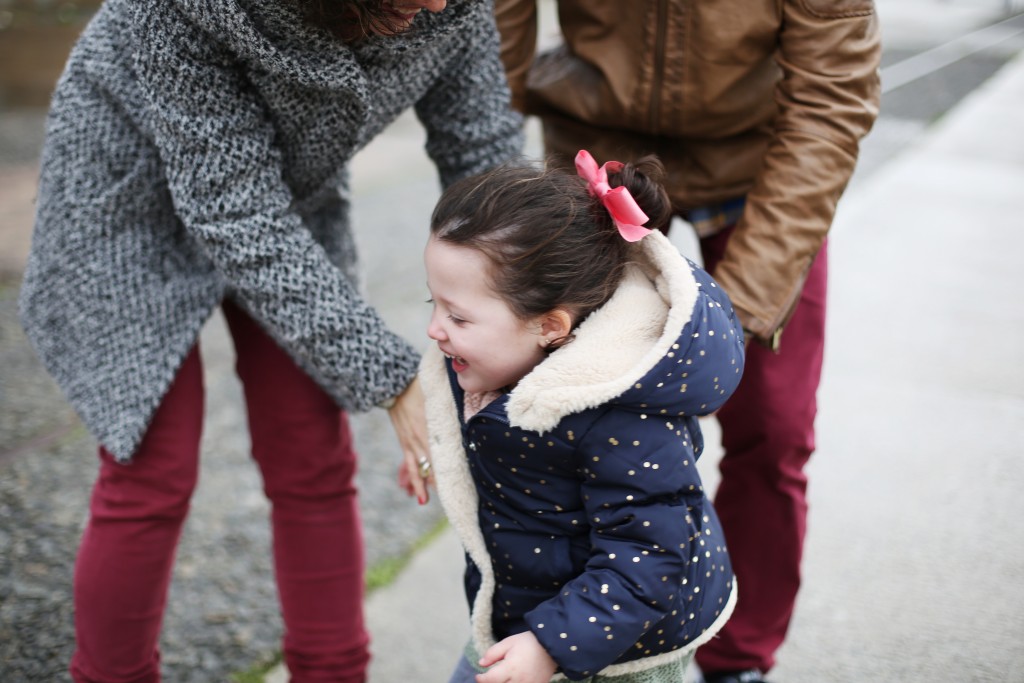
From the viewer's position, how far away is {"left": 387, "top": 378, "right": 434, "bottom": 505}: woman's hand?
1.81 m

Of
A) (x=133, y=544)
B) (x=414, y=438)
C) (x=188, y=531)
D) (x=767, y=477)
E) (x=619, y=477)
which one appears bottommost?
(x=188, y=531)

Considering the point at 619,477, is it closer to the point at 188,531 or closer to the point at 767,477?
the point at 767,477

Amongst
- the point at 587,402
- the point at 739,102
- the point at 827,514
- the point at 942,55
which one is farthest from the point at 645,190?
the point at 942,55

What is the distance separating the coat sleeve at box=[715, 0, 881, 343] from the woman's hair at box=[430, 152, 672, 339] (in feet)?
1.26

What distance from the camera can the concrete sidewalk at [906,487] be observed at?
2.51 metres

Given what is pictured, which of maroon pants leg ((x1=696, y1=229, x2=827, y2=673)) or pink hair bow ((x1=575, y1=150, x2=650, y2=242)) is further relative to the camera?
maroon pants leg ((x1=696, y1=229, x2=827, y2=673))

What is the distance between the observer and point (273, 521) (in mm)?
2150

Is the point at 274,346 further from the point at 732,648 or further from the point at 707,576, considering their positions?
the point at 732,648

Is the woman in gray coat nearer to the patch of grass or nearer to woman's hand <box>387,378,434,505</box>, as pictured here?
woman's hand <box>387,378,434,505</box>

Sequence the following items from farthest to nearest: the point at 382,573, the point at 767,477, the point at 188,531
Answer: the point at 188,531 < the point at 382,573 < the point at 767,477

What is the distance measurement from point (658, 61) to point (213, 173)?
0.88 m

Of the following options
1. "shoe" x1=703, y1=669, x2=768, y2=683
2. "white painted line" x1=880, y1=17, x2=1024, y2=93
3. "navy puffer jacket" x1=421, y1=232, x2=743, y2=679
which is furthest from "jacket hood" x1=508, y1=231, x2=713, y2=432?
"white painted line" x1=880, y1=17, x2=1024, y2=93

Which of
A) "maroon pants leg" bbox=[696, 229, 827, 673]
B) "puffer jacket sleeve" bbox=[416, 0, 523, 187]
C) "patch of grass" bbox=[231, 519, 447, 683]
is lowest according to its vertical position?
"patch of grass" bbox=[231, 519, 447, 683]

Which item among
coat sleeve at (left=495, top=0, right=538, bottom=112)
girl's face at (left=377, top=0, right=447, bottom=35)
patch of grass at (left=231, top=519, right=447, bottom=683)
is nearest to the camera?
girl's face at (left=377, top=0, right=447, bottom=35)
